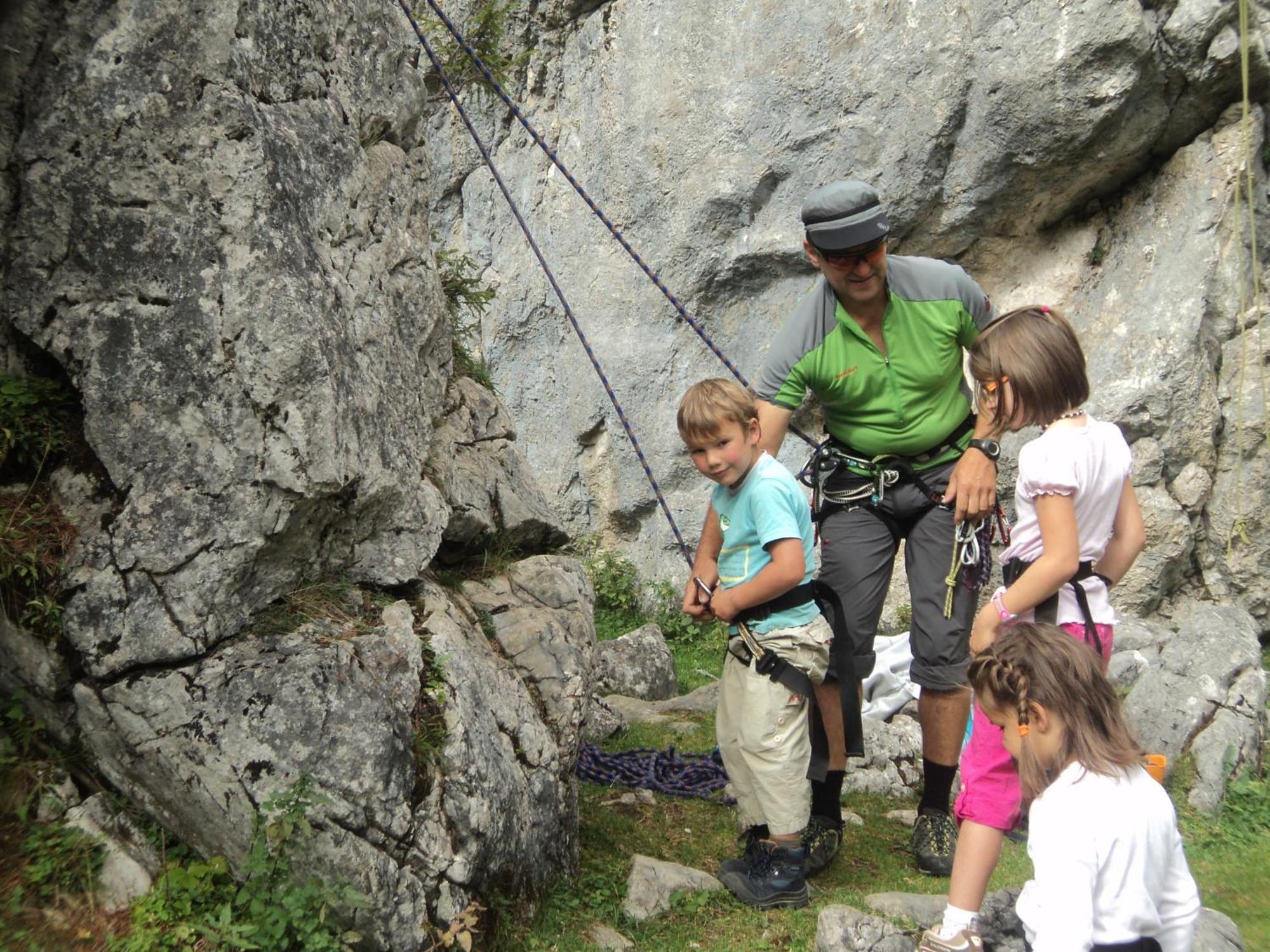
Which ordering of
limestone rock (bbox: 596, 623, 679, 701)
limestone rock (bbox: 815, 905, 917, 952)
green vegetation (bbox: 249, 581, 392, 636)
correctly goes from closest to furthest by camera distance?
limestone rock (bbox: 815, 905, 917, 952) < green vegetation (bbox: 249, 581, 392, 636) < limestone rock (bbox: 596, 623, 679, 701)

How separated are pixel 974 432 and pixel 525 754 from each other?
2.16 m

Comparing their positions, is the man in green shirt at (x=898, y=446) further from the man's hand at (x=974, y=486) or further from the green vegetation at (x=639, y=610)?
the green vegetation at (x=639, y=610)

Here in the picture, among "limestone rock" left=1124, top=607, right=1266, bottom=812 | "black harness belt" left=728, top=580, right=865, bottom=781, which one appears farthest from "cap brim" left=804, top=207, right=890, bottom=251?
"limestone rock" left=1124, top=607, right=1266, bottom=812

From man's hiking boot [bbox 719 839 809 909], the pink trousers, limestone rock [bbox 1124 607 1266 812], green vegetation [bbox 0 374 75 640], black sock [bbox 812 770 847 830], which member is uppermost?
green vegetation [bbox 0 374 75 640]

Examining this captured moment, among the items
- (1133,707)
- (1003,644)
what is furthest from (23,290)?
(1133,707)

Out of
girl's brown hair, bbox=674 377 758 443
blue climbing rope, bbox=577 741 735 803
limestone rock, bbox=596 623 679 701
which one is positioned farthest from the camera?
limestone rock, bbox=596 623 679 701

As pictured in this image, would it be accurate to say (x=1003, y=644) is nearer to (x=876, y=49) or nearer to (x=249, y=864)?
(x=249, y=864)

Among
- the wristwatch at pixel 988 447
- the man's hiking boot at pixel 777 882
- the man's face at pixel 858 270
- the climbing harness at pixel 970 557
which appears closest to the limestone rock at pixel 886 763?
the man's hiking boot at pixel 777 882

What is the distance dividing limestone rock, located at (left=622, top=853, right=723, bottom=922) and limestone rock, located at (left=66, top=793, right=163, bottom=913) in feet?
5.36

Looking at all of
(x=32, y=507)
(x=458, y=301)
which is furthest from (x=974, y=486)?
(x=32, y=507)

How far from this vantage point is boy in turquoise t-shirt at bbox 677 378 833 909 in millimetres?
3881

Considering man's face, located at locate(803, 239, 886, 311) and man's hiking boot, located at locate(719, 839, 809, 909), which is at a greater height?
man's face, located at locate(803, 239, 886, 311)

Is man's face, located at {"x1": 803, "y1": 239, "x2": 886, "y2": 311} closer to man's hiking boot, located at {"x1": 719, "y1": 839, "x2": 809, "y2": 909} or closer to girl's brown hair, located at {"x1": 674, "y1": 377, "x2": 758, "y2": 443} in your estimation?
girl's brown hair, located at {"x1": 674, "y1": 377, "x2": 758, "y2": 443}

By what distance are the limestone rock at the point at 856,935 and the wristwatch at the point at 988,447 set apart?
1.73m
